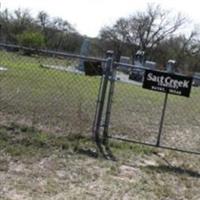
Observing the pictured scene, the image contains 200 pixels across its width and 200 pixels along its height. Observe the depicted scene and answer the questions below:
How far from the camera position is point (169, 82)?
24.8ft

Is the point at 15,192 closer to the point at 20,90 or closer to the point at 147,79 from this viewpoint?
the point at 147,79

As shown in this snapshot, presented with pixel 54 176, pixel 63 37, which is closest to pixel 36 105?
pixel 54 176

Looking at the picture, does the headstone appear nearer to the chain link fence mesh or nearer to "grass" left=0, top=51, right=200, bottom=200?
"grass" left=0, top=51, right=200, bottom=200

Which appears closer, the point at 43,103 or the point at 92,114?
the point at 92,114

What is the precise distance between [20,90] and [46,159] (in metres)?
7.21

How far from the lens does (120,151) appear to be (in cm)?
711

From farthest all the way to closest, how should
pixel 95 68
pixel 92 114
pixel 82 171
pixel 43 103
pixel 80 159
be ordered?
pixel 43 103, pixel 92 114, pixel 95 68, pixel 80 159, pixel 82 171

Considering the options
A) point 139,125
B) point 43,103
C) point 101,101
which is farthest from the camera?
point 43,103

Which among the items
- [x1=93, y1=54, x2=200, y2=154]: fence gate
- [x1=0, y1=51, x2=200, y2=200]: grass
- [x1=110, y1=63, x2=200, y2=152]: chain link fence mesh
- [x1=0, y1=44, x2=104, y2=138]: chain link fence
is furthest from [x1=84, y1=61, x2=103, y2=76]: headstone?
[x1=110, y1=63, x2=200, y2=152]: chain link fence mesh

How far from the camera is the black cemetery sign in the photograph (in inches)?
296

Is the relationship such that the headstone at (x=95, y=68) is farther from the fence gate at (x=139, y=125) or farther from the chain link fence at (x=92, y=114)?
the fence gate at (x=139, y=125)

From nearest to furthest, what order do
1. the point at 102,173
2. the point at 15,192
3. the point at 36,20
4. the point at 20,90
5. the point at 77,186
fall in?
1. the point at 15,192
2. the point at 77,186
3. the point at 102,173
4. the point at 20,90
5. the point at 36,20

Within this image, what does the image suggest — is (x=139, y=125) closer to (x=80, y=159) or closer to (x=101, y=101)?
(x=101, y=101)

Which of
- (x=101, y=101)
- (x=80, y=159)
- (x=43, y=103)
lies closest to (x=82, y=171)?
(x=80, y=159)
